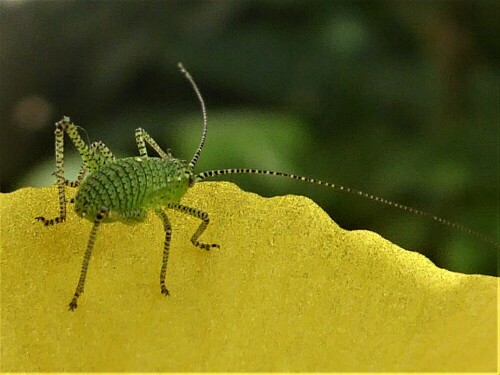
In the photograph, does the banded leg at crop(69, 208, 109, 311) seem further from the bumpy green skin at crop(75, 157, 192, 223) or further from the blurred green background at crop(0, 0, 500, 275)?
the blurred green background at crop(0, 0, 500, 275)

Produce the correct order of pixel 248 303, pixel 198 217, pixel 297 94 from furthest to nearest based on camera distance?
pixel 297 94
pixel 198 217
pixel 248 303

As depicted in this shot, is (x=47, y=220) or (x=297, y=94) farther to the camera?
(x=297, y=94)

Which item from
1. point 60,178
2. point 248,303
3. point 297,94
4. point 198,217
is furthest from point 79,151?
point 297,94

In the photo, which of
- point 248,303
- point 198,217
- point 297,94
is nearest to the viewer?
point 248,303

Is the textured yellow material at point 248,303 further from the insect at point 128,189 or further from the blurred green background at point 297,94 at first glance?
the blurred green background at point 297,94

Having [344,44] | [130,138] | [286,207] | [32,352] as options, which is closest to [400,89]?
[344,44]

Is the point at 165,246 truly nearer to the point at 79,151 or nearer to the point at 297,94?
the point at 79,151

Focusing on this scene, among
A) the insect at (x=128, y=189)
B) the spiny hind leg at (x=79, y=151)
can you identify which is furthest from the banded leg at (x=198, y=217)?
the spiny hind leg at (x=79, y=151)
